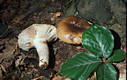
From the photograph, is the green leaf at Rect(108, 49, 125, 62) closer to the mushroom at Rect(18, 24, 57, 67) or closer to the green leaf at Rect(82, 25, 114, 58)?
the green leaf at Rect(82, 25, 114, 58)

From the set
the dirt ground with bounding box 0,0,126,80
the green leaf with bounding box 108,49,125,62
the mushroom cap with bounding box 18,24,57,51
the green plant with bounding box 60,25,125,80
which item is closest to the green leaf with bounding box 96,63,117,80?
the green plant with bounding box 60,25,125,80

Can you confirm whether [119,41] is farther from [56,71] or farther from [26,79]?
[26,79]

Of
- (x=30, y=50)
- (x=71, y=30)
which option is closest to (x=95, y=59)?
(x=71, y=30)

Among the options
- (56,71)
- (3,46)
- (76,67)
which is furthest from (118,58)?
(3,46)

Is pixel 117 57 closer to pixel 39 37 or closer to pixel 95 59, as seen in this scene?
pixel 95 59

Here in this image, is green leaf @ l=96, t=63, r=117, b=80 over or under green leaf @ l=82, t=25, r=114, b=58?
under
